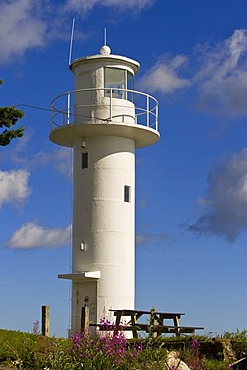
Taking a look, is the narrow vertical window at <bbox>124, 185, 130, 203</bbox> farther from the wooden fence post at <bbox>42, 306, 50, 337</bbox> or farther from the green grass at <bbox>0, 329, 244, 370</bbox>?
the green grass at <bbox>0, 329, 244, 370</bbox>

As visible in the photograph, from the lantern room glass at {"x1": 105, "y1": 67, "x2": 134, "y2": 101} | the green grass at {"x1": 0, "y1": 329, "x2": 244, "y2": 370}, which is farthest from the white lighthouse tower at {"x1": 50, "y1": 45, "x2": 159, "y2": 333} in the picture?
the green grass at {"x1": 0, "y1": 329, "x2": 244, "y2": 370}

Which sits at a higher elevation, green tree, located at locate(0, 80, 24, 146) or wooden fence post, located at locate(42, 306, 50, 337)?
green tree, located at locate(0, 80, 24, 146)

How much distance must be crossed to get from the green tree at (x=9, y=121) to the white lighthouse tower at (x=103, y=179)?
4.84 metres

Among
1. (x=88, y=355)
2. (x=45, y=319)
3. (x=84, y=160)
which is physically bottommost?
(x=88, y=355)

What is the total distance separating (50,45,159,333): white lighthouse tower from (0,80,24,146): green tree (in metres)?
4.84

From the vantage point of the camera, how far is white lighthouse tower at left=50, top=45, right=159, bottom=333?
85.6 ft

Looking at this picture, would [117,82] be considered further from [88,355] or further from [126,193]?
[88,355]

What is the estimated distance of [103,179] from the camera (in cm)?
2666

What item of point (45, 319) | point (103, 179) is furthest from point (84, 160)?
point (45, 319)

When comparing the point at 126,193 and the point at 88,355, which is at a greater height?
the point at 126,193

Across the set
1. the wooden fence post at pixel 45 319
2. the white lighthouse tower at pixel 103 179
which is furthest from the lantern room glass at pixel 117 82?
the wooden fence post at pixel 45 319

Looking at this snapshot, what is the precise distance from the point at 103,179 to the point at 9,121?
5.56 meters

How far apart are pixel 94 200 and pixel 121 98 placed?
13.3ft

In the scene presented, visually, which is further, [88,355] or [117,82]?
[117,82]
